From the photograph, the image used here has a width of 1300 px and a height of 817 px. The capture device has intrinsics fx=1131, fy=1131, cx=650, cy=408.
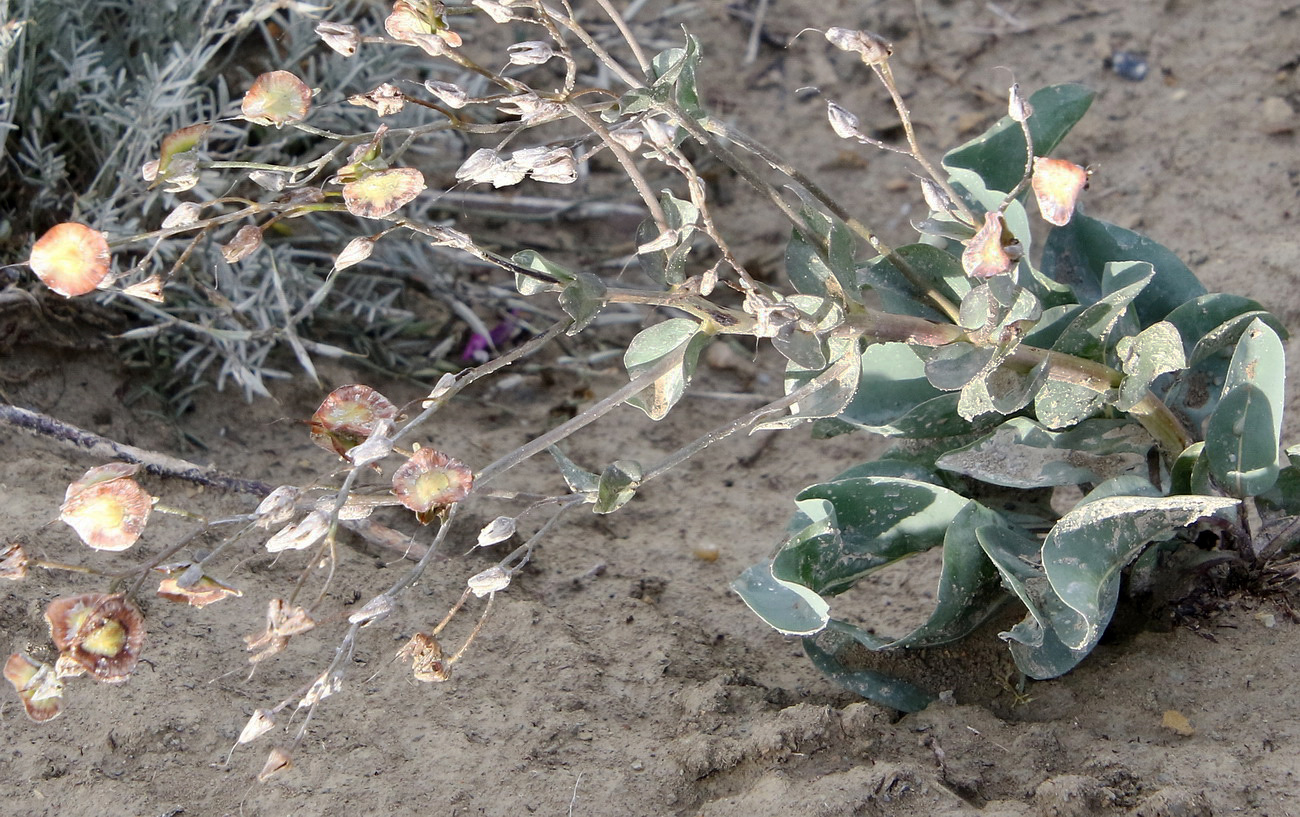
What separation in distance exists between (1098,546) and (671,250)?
2.24 ft

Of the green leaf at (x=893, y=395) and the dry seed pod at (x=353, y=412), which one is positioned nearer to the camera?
the dry seed pod at (x=353, y=412)

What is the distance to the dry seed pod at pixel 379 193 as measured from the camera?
1.15 m

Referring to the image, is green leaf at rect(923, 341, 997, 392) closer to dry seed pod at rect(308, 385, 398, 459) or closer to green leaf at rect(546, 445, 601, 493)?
green leaf at rect(546, 445, 601, 493)

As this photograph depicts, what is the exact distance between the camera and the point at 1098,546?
1.49 metres

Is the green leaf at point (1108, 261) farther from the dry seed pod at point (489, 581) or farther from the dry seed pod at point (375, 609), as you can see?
the dry seed pod at point (375, 609)

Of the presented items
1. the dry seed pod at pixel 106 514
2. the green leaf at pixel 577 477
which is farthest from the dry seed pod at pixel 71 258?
the green leaf at pixel 577 477

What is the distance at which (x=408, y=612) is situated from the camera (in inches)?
74.1

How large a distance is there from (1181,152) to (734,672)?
216cm

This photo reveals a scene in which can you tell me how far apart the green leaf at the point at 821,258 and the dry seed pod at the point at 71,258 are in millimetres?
848

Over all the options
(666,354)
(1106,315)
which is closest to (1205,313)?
(1106,315)

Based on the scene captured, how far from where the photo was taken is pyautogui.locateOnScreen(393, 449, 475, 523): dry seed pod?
3.69 feet

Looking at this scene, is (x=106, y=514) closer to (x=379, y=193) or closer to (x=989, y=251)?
(x=379, y=193)

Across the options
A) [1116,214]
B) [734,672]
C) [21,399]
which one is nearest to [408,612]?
[734,672]

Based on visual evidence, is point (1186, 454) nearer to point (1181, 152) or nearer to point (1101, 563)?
point (1101, 563)
